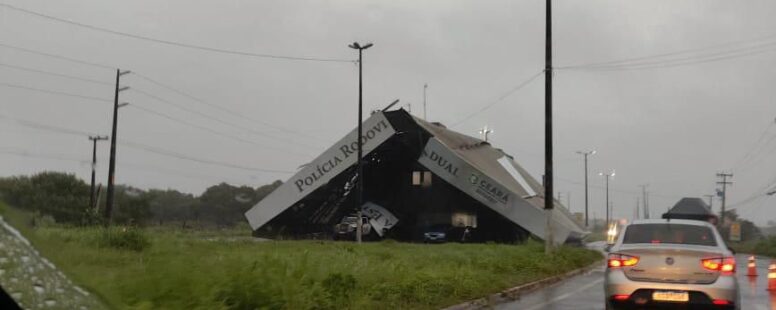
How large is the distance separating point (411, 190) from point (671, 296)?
137 ft

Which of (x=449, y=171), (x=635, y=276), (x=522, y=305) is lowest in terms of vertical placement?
(x=522, y=305)

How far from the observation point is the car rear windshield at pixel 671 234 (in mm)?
9367

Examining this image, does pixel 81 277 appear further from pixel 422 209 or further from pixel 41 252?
pixel 422 209

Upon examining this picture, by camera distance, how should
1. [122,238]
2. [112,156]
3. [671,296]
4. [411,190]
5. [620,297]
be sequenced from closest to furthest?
[671,296], [620,297], [122,238], [112,156], [411,190]

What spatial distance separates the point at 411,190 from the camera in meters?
50.2

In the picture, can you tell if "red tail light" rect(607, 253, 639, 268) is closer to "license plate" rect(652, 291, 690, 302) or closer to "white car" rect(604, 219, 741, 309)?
"white car" rect(604, 219, 741, 309)

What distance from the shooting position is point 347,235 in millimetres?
45594

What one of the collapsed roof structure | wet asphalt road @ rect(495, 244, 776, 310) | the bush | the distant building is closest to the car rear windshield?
wet asphalt road @ rect(495, 244, 776, 310)

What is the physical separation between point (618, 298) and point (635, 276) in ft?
1.25

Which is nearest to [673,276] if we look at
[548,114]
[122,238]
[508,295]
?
[508,295]

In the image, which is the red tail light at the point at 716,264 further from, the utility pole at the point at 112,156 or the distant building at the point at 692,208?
the distant building at the point at 692,208

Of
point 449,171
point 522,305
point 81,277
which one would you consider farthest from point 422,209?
point 81,277

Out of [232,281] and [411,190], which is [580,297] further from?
[411,190]

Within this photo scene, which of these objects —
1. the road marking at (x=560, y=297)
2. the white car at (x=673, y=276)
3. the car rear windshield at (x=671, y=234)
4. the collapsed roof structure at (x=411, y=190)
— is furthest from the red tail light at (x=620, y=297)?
the collapsed roof structure at (x=411, y=190)
